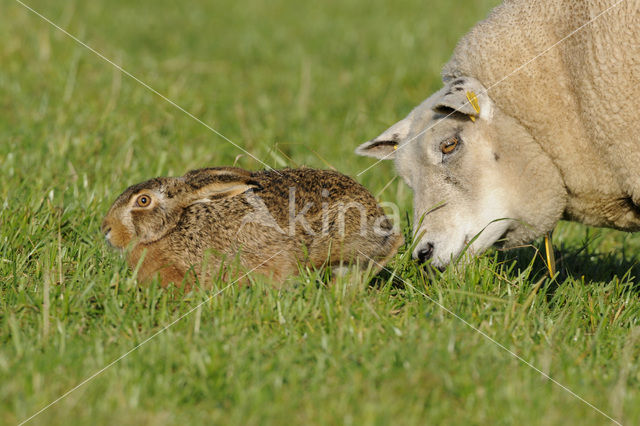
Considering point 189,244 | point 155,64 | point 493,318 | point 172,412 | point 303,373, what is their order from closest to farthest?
point 172,412
point 303,373
point 493,318
point 189,244
point 155,64

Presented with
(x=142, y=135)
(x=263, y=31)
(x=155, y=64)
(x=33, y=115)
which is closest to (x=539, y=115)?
(x=142, y=135)

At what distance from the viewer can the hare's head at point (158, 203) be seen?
162 inches

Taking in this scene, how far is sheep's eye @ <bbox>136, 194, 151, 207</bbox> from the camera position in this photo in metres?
4.18

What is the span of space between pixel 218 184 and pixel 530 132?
171 centimetres

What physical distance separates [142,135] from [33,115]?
3.20ft

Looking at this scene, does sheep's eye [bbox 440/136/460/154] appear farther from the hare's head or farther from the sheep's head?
the hare's head

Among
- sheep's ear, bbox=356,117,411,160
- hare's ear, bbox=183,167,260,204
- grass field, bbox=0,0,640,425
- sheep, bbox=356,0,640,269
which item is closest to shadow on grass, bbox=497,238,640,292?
grass field, bbox=0,0,640,425

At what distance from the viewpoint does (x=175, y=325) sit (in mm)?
3561

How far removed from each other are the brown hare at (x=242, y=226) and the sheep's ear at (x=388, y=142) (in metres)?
0.60

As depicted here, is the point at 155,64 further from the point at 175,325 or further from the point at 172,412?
the point at 172,412

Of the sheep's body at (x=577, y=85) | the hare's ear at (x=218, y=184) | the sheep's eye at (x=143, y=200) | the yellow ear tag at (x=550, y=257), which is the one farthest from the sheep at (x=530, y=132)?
the sheep's eye at (x=143, y=200)

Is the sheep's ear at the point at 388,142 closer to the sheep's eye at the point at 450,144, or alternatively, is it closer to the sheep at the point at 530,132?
the sheep at the point at 530,132

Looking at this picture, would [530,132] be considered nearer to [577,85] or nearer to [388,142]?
[577,85]

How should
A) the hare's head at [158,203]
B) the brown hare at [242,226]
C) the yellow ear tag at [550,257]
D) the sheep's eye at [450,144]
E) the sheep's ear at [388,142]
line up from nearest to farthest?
the brown hare at [242,226] < the hare's head at [158,203] < the sheep's eye at [450,144] < the yellow ear tag at [550,257] < the sheep's ear at [388,142]
